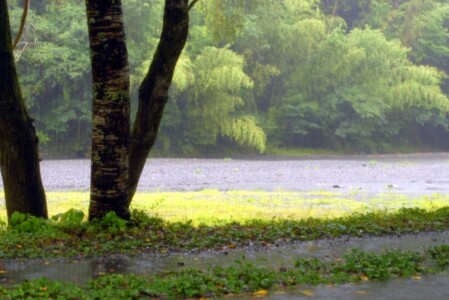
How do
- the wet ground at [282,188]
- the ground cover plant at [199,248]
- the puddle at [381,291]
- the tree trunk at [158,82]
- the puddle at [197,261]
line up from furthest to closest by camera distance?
the tree trunk at [158,82], the puddle at [197,261], the wet ground at [282,188], the ground cover plant at [199,248], the puddle at [381,291]

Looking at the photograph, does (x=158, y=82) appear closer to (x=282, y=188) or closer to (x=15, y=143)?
(x=15, y=143)

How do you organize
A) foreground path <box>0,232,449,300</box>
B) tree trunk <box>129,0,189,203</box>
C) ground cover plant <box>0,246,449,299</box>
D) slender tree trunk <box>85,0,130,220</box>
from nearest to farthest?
ground cover plant <box>0,246,449,299</box>, foreground path <box>0,232,449,300</box>, slender tree trunk <box>85,0,130,220</box>, tree trunk <box>129,0,189,203</box>

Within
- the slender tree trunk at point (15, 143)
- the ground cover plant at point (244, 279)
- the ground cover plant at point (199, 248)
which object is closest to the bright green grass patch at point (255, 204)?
the ground cover plant at point (199, 248)

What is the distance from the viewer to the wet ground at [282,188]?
327 inches

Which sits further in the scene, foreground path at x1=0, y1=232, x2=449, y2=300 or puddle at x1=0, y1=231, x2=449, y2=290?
puddle at x1=0, y1=231, x2=449, y2=290

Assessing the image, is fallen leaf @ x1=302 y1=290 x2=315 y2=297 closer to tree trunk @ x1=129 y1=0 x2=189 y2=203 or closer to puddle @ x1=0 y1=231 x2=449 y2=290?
puddle @ x1=0 y1=231 x2=449 y2=290

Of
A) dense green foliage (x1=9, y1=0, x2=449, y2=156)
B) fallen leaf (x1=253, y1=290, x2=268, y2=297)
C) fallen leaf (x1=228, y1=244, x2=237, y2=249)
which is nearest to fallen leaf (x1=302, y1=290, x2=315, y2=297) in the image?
fallen leaf (x1=253, y1=290, x2=268, y2=297)

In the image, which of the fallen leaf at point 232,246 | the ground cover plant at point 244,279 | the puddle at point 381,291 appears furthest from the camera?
the fallen leaf at point 232,246

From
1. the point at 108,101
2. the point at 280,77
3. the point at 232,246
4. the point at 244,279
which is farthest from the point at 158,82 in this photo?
the point at 280,77

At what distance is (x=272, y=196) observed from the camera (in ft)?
86.7

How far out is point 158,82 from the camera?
43.1ft

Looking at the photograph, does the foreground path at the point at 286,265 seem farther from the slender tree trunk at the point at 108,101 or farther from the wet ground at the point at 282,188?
the slender tree trunk at the point at 108,101

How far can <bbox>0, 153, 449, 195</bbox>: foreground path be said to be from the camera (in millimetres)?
31266

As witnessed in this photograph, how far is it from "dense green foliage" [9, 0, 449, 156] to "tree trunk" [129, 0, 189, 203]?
38.3 metres
